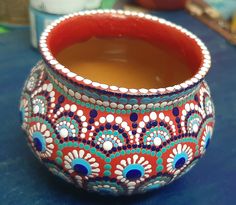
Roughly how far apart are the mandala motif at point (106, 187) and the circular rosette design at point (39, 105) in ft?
0.21

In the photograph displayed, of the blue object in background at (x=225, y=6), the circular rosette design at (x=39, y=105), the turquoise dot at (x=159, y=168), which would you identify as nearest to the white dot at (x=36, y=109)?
the circular rosette design at (x=39, y=105)

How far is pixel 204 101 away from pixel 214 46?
0.96 feet

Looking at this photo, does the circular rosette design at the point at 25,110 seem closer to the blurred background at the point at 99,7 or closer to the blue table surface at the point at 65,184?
the blue table surface at the point at 65,184

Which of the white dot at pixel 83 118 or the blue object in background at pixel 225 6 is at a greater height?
the white dot at pixel 83 118

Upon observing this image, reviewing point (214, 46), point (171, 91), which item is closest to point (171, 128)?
point (171, 91)

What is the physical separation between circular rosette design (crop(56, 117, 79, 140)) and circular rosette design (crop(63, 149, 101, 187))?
0.01 m

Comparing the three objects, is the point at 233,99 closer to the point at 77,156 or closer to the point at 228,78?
the point at 228,78

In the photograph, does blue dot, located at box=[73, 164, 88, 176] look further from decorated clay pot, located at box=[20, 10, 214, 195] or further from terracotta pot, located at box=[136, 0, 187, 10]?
terracotta pot, located at box=[136, 0, 187, 10]

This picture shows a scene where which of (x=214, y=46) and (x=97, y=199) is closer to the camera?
(x=97, y=199)

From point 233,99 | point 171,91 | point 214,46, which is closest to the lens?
point 171,91

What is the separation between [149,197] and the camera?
1.20 ft

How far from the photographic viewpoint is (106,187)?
0.32m

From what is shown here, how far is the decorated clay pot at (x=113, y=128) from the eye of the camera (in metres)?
0.30

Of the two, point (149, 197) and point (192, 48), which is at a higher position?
point (192, 48)
